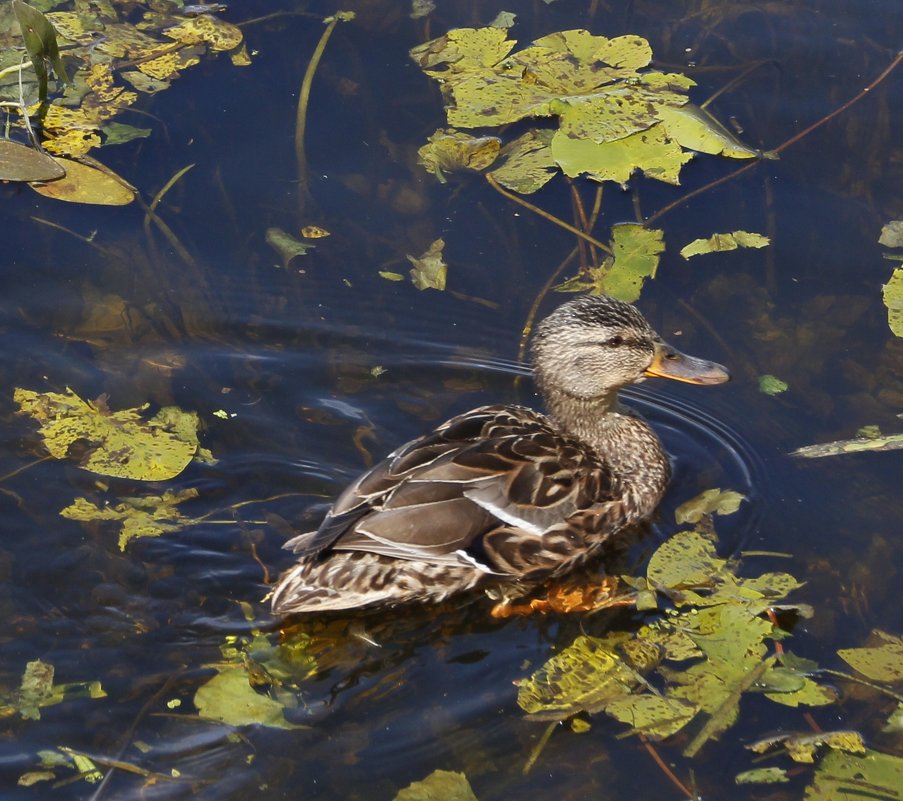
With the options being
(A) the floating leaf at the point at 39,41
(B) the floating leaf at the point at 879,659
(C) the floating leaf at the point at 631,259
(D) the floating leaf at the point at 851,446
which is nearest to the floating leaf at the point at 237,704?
(B) the floating leaf at the point at 879,659

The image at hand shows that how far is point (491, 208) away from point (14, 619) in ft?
11.9

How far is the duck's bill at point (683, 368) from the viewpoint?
6469 mm

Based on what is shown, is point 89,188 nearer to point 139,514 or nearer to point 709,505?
point 139,514

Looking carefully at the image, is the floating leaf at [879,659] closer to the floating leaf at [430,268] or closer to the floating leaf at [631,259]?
the floating leaf at [631,259]

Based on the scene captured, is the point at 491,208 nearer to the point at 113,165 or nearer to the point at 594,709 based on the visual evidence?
the point at 113,165

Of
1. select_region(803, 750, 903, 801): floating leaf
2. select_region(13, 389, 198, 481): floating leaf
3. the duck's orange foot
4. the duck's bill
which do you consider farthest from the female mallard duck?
select_region(803, 750, 903, 801): floating leaf

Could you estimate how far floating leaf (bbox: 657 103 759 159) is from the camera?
775 centimetres

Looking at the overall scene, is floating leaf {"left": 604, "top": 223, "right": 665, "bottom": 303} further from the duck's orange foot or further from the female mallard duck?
the duck's orange foot

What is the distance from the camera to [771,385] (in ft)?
22.7

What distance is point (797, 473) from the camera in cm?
650

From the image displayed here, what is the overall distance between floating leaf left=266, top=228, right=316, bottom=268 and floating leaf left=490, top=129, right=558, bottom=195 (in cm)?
126

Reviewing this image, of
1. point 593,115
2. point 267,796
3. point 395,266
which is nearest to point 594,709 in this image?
point 267,796

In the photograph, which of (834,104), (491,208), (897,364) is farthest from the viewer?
(834,104)

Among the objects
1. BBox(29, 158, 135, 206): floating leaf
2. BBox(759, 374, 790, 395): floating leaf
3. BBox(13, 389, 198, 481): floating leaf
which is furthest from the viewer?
BBox(29, 158, 135, 206): floating leaf
